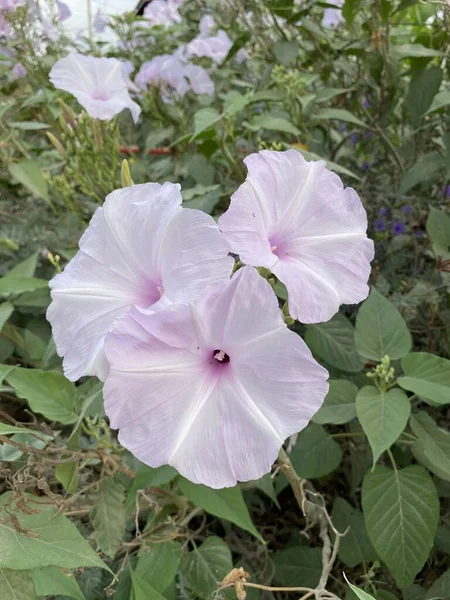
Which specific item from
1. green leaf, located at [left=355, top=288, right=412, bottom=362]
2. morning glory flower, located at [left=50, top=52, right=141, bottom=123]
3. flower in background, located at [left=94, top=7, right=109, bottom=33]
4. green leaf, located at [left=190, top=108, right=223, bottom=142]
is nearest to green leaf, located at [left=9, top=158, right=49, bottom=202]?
morning glory flower, located at [left=50, top=52, right=141, bottom=123]

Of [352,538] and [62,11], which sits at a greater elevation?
[62,11]

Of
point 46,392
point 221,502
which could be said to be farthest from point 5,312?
point 221,502

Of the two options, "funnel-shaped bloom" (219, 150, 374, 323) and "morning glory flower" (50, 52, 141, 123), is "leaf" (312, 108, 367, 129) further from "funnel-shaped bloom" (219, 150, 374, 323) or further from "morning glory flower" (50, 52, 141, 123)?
"funnel-shaped bloom" (219, 150, 374, 323)

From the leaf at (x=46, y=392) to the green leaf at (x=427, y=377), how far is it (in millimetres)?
503

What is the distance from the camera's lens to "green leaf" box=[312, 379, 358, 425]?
2.80 feet

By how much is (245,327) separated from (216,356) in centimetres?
6

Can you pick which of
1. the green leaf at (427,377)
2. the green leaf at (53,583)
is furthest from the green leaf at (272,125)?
the green leaf at (53,583)

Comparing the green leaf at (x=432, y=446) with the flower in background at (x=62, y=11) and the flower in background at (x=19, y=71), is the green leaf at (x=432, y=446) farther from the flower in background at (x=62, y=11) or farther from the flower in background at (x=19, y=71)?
the flower in background at (x=62, y=11)

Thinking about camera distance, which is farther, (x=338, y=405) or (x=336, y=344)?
(x=336, y=344)

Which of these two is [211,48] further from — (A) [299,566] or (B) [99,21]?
(A) [299,566]

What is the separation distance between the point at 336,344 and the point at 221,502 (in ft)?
1.25

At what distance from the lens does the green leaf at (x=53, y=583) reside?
63cm

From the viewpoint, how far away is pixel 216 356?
58cm

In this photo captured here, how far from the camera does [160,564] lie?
30.5 inches
